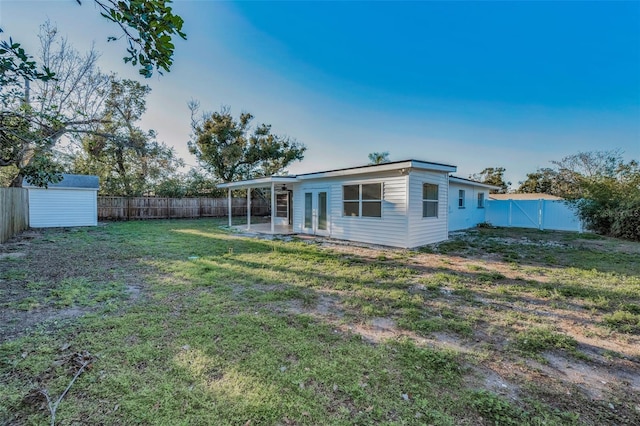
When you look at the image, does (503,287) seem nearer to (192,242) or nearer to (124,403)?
(124,403)

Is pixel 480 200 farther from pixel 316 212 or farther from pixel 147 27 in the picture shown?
pixel 147 27

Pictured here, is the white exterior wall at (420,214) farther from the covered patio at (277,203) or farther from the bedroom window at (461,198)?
the covered patio at (277,203)

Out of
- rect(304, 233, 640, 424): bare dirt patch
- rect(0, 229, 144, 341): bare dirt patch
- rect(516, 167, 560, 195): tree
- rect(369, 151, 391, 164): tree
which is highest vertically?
rect(369, 151, 391, 164): tree

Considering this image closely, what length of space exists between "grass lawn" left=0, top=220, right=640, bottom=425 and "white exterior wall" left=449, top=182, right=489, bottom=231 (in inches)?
287

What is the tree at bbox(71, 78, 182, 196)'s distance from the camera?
17.5m

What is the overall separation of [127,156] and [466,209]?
2230cm

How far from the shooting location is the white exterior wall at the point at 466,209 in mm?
12800

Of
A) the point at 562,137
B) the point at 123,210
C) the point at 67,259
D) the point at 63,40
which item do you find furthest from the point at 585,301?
the point at 63,40

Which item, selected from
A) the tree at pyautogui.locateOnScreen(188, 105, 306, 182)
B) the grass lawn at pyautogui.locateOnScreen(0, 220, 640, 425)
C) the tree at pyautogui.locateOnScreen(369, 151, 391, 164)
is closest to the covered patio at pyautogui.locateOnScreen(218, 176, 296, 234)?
the grass lawn at pyautogui.locateOnScreen(0, 220, 640, 425)

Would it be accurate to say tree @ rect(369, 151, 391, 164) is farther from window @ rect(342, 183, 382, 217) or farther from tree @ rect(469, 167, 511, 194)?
window @ rect(342, 183, 382, 217)

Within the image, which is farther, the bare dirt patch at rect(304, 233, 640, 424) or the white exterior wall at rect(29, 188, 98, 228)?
the white exterior wall at rect(29, 188, 98, 228)

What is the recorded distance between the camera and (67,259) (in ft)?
20.5

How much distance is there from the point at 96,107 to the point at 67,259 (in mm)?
14926

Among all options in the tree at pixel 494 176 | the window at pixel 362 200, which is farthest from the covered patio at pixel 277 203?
the tree at pixel 494 176
